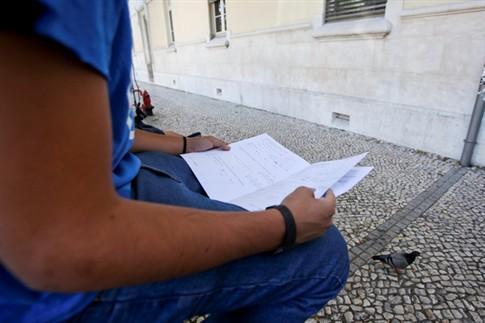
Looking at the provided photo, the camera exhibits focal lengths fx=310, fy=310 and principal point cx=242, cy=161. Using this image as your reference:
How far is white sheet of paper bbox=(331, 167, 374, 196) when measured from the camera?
2.91 feet

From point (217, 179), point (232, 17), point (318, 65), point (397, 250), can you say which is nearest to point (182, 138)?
point (217, 179)

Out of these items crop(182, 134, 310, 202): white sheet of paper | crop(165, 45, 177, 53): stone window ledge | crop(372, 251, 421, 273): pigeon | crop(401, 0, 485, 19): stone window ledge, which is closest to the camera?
crop(182, 134, 310, 202): white sheet of paper

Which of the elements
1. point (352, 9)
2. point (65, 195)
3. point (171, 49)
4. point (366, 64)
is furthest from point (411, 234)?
point (171, 49)

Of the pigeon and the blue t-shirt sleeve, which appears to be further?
the pigeon

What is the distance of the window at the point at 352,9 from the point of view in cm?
354

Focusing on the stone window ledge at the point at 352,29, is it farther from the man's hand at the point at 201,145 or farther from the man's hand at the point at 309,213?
the man's hand at the point at 309,213

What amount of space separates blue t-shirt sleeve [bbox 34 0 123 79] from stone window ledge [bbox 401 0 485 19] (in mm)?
3308

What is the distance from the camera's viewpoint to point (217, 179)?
1107 mm

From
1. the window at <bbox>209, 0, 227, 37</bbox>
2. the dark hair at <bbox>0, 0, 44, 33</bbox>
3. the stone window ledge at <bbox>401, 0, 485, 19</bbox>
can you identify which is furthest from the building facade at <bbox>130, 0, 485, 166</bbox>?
the dark hair at <bbox>0, 0, 44, 33</bbox>

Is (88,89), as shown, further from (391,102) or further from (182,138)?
(391,102)

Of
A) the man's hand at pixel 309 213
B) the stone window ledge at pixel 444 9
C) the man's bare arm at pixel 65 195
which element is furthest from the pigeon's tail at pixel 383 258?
the stone window ledge at pixel 444 9

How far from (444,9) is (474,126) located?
1.11 metres

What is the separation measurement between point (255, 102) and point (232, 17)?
1.79 meters

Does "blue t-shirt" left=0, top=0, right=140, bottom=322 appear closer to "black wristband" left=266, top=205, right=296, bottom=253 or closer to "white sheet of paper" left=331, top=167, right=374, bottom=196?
"black wristband" left=266, top=205, right=296, bottom=253
